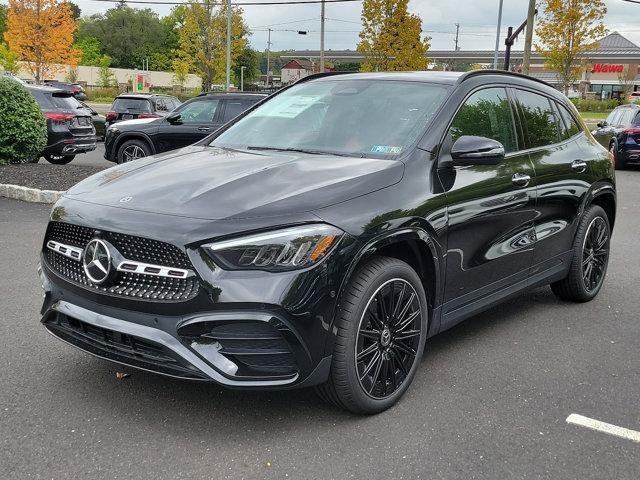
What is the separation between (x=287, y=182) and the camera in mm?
3320

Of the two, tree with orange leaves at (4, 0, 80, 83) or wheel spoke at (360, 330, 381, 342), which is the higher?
tree with orange leaves at (4, 0, 80, 83)

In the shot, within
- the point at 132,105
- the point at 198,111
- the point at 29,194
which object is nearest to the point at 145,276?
the point at 29,194

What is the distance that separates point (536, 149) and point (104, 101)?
54.7 m

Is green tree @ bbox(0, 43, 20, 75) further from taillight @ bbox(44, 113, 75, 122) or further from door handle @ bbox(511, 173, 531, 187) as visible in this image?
door handle @ bbox(511, 173, 531, 187)

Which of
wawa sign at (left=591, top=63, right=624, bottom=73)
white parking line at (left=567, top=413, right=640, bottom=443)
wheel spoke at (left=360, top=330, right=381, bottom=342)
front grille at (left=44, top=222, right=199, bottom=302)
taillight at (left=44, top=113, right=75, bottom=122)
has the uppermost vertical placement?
wawa sign at (left=591, top=63, right=624, bottom=73)

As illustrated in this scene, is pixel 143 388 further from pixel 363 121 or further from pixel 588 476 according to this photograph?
pixel 588 476

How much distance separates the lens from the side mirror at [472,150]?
376 cm

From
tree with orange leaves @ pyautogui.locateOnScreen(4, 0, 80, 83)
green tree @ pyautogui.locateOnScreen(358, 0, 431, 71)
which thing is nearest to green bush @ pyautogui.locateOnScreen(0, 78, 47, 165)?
green tree @ pyautogui.locateOnScreen(358, 0, 431, 71)

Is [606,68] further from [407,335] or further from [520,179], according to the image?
[407,335]

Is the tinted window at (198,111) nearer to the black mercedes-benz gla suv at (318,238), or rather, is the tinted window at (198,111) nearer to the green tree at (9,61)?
the black mercedes-benz gla suv at (318,238)

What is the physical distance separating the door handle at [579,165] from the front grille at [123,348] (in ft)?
11.1

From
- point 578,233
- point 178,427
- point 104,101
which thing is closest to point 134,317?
point 178,427

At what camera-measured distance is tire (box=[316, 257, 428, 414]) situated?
10.4 feet

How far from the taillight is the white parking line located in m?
12.8
